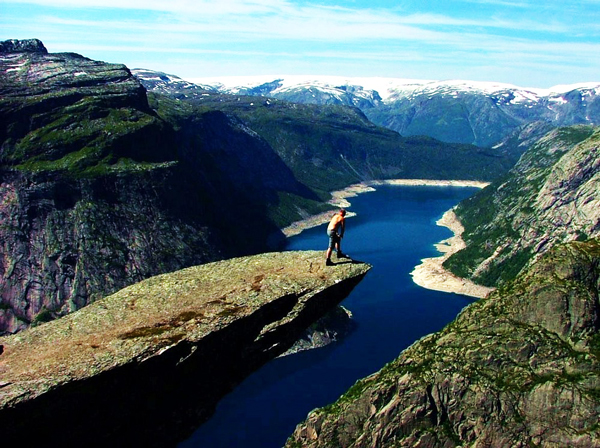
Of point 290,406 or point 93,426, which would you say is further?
point 290,406

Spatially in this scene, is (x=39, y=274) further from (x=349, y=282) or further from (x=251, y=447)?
(x=349, y=282)

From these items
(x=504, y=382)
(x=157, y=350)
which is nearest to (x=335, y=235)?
(x=157, y=350)

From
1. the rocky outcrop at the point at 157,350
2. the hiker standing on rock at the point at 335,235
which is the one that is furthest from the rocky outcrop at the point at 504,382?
the rocky outcrop at the point at 157,350

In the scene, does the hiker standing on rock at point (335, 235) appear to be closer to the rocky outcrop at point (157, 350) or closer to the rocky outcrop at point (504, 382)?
the rocky outcrop at point (157, 350)

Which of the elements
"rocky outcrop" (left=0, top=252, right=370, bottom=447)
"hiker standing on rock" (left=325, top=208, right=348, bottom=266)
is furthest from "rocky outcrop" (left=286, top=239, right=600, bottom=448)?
"rocky outcrop" (left=0, top=252, right=370, bottom=447)

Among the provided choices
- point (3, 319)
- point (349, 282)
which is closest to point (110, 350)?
point (349, 282)

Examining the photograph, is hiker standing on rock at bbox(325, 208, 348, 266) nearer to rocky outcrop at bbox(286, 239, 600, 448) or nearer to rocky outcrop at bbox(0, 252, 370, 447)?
rocky outcrop at bbox(0, 252, 370, 447)

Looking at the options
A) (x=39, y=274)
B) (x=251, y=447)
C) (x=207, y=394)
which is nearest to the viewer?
(x=207, y=394)
